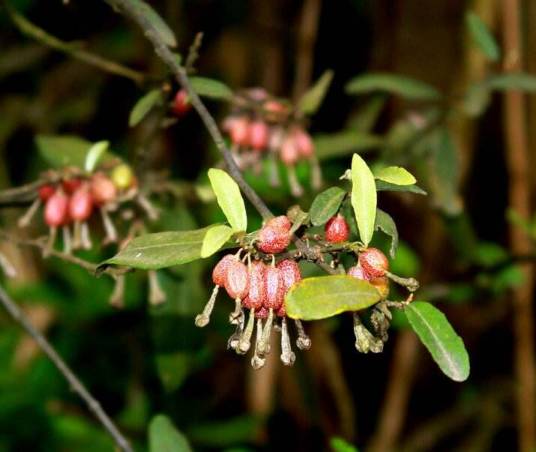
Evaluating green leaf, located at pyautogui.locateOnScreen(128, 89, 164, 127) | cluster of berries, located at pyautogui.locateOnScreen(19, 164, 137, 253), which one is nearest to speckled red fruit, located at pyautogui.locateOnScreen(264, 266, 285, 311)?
green leaf, located at pyautogui.locateOnScreen(128, 89, 164, 127)

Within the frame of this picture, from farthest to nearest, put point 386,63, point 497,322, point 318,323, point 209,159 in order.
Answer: point 497,322, point 209,159, point 386,63, point 318,323

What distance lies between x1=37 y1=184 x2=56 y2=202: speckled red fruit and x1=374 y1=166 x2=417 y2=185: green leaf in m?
0.59

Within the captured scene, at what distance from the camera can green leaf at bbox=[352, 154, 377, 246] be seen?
27.6 inches

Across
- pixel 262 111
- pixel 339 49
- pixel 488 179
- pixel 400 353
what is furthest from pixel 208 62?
pixel 262 111

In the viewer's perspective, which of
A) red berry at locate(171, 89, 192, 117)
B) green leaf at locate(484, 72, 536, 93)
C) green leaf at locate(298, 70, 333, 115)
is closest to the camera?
red berry at locate(171, 89, 192, 117)

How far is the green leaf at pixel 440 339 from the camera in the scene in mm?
680

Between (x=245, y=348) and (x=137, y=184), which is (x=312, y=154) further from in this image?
(x=245, y=348)

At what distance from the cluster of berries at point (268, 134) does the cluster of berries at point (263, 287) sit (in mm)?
631

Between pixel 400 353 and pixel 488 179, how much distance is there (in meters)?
0.78

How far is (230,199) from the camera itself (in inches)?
28.5

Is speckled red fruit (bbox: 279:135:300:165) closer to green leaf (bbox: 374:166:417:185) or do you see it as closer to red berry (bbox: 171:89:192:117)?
red berry (bbox: 171:89:192:117)

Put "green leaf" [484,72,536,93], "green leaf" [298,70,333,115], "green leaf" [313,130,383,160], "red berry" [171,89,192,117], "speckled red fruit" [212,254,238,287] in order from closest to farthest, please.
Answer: "speckled red fruit" [212,254,238,287]
"red berry" [171,89,192,117]
"green leaf" [298,70,333,115]
"green leaf" [484,72,536,93]
"green leaf" [313,130,383,160]

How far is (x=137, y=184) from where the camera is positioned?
1.22m

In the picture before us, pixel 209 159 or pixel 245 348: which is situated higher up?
pixel 245 348
